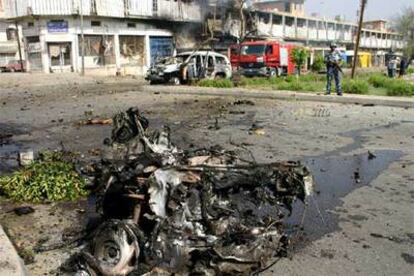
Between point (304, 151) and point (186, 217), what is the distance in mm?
4816

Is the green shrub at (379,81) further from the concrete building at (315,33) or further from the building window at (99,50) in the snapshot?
the building window at (99,50)

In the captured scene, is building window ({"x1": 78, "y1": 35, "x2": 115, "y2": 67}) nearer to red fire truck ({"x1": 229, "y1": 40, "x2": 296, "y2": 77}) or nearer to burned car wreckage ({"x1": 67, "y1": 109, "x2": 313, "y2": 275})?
red fire truck ({"x1": 229, "y1": 40, "x2": 296, "y2": 77})

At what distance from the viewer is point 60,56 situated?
107 ft

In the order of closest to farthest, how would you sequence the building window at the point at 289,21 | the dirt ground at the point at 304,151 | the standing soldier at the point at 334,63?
1. the dirt ground at the point at 304,151
2. the standing soldier at the point at 334,63
3. the building window at the point at 289,21

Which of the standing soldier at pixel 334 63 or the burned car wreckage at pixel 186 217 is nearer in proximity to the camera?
the burned car wreckage at pixel 186 217

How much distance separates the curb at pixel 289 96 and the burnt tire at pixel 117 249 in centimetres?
1235

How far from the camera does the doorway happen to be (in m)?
32.5

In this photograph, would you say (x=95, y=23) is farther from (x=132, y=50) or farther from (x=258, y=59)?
(x=258, y=59)

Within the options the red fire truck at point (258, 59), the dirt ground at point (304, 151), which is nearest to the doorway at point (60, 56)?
the red fire truck at point (258, 59)

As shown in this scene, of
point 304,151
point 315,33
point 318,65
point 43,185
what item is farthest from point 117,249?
point 315,33

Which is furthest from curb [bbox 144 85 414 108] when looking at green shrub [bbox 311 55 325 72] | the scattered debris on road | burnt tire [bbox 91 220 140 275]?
green shrub [bbox 311 55 325 72]

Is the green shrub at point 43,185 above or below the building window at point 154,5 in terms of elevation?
below

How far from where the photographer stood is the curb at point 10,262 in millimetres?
3395

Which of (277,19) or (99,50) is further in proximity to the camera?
(277,19)
